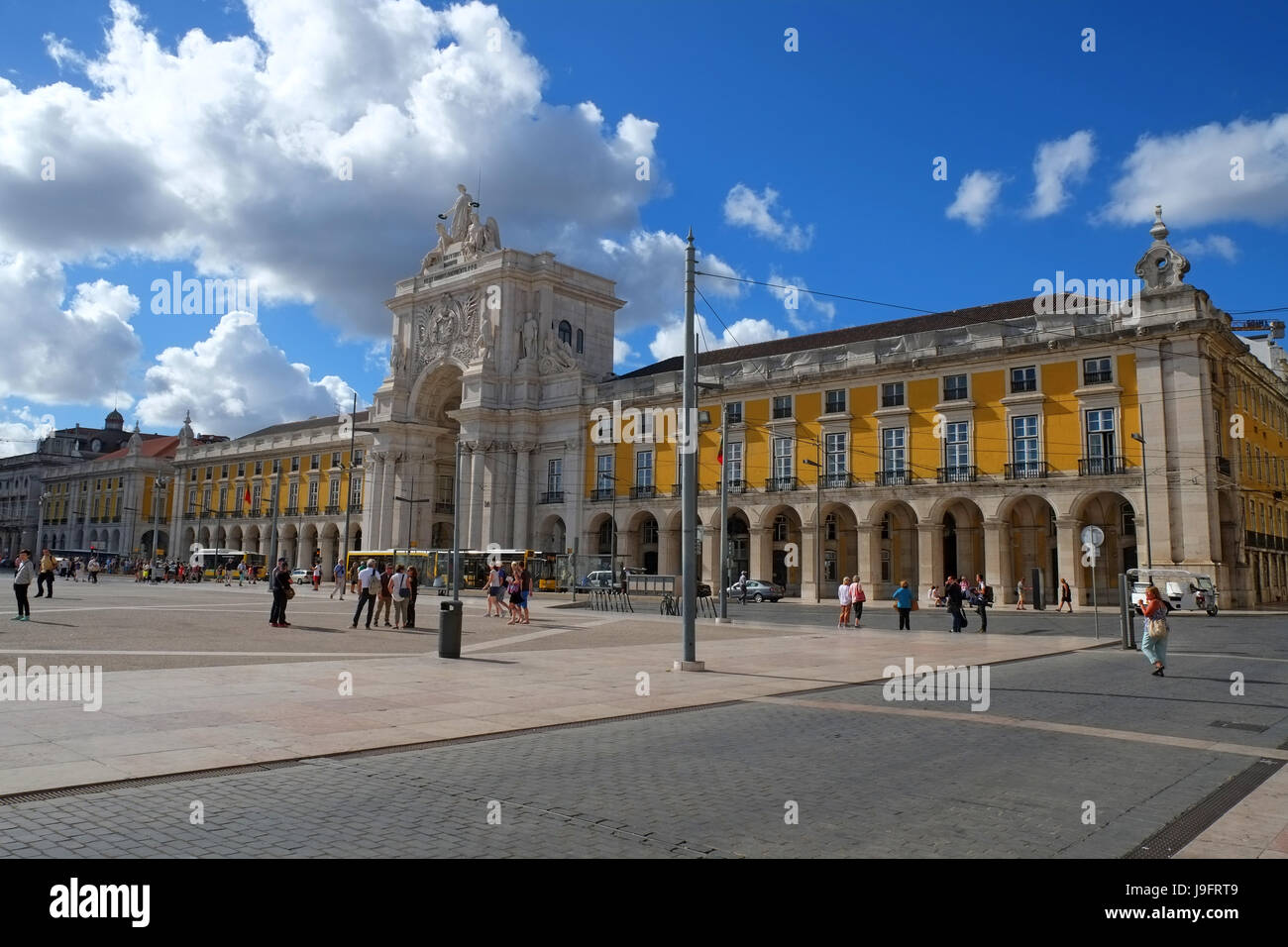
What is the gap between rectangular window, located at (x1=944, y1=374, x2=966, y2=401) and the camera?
1791 inches

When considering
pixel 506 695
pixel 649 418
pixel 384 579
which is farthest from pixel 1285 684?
pixel 649 418

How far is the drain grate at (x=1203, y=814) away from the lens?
5.49 meters

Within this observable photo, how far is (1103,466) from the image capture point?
4072 centimetres

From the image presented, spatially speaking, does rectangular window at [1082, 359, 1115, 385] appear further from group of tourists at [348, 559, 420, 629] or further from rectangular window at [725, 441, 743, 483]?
group of tourists at [348, 559, 420, 629]

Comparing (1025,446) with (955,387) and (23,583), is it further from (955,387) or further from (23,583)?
(23,583)

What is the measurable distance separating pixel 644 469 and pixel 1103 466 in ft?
88.7

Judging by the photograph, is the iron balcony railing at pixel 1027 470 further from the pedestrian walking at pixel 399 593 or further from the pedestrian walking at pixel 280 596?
the pedestrian walking at pixel 280 596

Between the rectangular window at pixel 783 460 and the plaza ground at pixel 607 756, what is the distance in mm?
34841

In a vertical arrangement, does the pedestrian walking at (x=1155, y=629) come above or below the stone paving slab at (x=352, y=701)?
above

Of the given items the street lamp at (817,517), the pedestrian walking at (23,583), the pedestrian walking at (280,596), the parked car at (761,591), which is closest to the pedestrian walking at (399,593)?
the pedestrian walking at (280,596)

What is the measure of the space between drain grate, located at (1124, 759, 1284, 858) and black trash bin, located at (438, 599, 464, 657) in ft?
37.4

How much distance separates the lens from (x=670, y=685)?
43.1ft

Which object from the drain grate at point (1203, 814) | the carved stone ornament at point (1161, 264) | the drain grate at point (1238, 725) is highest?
the carved stone ornament at point (1161, 264)
